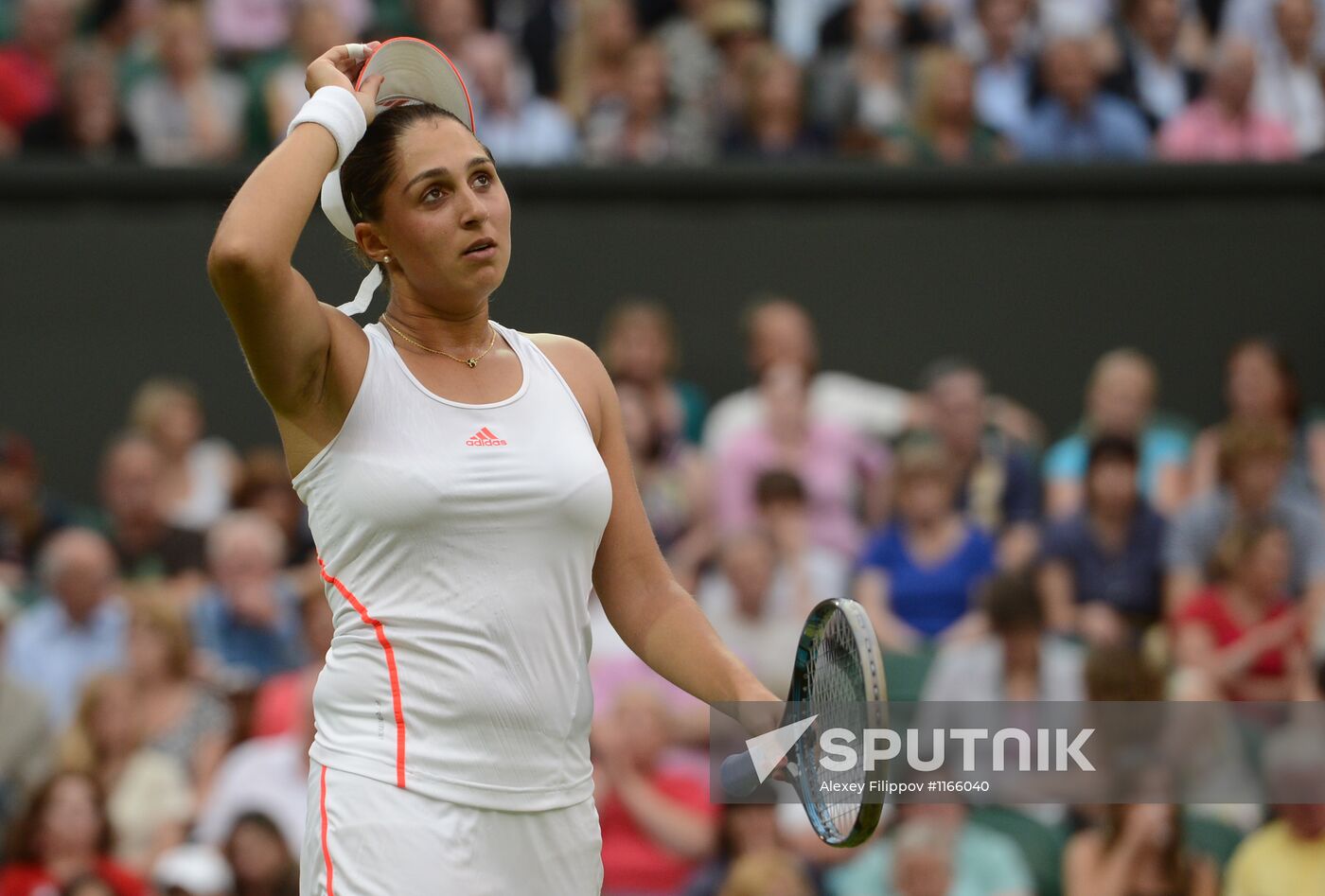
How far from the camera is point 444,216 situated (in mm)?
2834

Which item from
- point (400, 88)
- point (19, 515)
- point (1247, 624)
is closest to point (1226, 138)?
point (1247, 624)

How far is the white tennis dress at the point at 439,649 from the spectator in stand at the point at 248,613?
4363 millimetres

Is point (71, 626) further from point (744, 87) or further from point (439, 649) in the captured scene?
point (439, 649)

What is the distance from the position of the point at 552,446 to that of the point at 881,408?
17.5ft

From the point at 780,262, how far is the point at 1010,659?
2.91m

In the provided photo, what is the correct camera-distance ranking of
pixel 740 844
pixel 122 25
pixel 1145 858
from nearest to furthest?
pixel 1145 858 < pixel 740 844 < pixel 122 25

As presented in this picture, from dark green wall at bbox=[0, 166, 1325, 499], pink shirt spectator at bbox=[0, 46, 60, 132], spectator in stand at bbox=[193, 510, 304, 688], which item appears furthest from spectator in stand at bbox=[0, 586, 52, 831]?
pink shirt spectator at bbox=[0, 46, 60, 132]

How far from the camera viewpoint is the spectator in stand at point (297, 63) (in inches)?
338

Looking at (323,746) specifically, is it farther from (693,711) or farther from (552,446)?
(693,711)

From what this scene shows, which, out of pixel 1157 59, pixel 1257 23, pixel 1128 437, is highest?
pixel 1257 23

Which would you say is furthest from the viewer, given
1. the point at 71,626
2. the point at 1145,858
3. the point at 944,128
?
the point at 944,128

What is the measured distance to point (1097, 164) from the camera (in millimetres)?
8430

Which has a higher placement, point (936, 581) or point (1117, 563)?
point (1117, 563)

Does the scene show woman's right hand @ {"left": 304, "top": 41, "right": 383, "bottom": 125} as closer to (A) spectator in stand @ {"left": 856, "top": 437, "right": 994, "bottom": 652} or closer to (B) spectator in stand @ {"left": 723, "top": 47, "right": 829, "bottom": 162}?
(A) spectator in stand @ {"left": 856, "top": 437, "right": 994, "bottom": 652}
